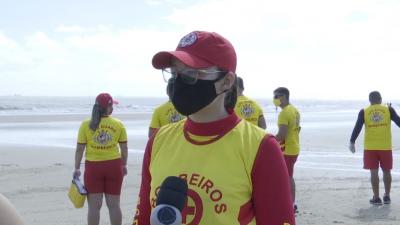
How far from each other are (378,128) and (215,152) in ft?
24.1

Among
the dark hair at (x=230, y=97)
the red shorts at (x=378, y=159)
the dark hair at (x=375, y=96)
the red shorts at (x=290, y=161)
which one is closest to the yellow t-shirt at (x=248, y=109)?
the red shorts at (x=290, y=161)

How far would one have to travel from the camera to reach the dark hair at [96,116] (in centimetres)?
678

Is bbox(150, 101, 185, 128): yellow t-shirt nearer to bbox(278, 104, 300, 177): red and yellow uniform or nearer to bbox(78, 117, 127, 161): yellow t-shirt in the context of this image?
bbox(78, 117, 127, 161): yellow t-shirt

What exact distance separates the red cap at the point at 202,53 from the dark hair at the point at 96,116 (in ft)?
14.8

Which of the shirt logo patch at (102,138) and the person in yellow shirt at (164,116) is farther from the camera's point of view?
the person in yellow shirt at (164,116)

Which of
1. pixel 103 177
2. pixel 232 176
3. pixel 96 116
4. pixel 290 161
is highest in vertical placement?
pixel 96 116

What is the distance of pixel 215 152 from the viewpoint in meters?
2.29

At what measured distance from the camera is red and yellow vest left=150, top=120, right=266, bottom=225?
223 cm

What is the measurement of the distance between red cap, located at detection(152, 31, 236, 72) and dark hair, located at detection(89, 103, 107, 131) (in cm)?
453

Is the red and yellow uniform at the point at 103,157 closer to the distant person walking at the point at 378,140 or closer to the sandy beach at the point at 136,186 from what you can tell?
the sandy beach at the point at 136,186

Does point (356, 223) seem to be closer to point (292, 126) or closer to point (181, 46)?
point (292, 126)

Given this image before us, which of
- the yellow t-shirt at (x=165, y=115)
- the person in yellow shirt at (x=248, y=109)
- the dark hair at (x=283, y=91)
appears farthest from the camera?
the dark hair at (x=283, y=91)

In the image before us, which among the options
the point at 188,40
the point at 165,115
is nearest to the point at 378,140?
the point at 165,115

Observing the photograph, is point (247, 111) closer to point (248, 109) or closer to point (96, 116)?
point (248, 109)
